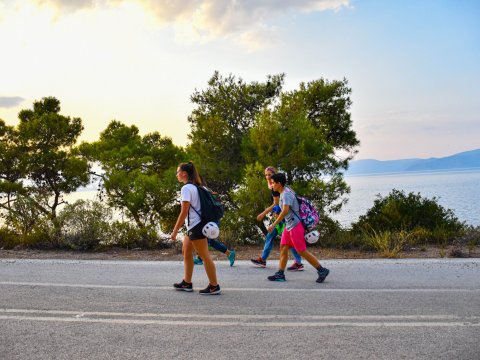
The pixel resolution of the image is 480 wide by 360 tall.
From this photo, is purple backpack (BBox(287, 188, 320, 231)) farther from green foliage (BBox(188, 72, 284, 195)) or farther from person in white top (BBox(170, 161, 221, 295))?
green foliage (BBox(188, 72, 284, 195))

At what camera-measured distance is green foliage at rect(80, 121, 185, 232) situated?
21.5 m

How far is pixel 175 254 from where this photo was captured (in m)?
10.6

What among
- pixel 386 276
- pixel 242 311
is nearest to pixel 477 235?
pixel 386 276

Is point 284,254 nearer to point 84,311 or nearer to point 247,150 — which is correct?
point 84,311

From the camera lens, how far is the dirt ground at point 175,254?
998 centimetres

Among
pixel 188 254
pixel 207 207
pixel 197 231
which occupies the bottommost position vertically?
pixel 188 254

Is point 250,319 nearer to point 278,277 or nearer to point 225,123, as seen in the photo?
point 278,277

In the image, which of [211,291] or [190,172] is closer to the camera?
[211,291]

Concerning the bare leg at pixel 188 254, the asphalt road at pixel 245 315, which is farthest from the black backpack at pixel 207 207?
the asphalt road at pixel 245 315

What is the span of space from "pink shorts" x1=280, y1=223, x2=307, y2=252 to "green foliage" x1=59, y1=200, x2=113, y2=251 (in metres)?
5.19

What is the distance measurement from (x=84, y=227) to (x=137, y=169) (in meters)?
15.3

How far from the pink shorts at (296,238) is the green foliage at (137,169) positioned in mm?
12357

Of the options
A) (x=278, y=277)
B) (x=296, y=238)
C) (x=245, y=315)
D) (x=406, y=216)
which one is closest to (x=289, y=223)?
(x=296, y=238)

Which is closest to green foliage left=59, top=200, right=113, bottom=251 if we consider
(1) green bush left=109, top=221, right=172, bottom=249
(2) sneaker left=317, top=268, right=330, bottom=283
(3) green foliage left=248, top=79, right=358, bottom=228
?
(1) green bush left=109, top=221, right=172, bottom=249
